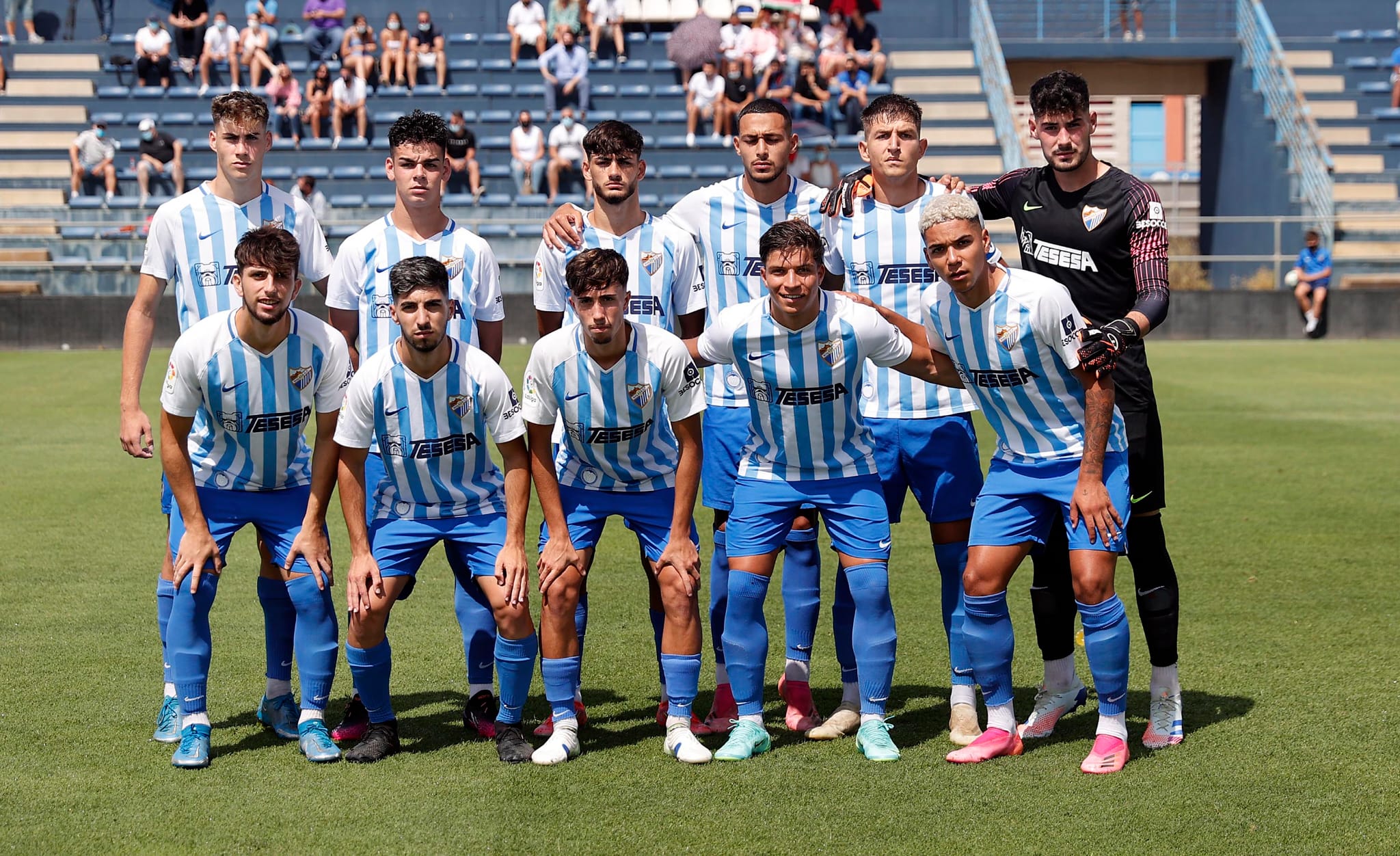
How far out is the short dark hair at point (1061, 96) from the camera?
4969 mm

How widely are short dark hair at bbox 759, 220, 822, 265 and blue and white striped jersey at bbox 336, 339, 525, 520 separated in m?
0.95

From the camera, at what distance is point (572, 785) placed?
457 cm

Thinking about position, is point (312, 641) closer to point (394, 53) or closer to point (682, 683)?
point (682, 683)

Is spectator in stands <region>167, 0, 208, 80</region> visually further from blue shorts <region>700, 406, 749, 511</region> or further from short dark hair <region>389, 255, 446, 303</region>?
short dark hair <region>389, 255, 446, 303</region>

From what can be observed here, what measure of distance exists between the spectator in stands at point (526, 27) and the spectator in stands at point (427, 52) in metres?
1.25

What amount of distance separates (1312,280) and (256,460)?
2071cm

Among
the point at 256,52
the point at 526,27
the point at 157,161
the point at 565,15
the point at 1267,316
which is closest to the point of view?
the point at 1267,316

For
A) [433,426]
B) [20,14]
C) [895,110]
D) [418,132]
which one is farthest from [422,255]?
[20,14]

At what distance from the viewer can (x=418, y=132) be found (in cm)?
527

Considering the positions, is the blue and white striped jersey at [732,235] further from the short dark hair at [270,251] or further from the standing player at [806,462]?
the short dark hair at [270,251]

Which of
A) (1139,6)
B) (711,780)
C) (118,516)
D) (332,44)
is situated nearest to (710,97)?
(332,44)

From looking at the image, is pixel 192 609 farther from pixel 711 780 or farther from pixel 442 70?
pixel 442 70

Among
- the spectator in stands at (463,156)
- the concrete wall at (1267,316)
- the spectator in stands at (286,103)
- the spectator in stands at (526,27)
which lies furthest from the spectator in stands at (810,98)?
the spectator in stands at (286,103)

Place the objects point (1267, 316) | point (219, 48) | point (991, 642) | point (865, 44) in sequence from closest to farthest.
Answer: point (991, 642) → point (1267, 316) → point (219, 48) → point (865, 44)
